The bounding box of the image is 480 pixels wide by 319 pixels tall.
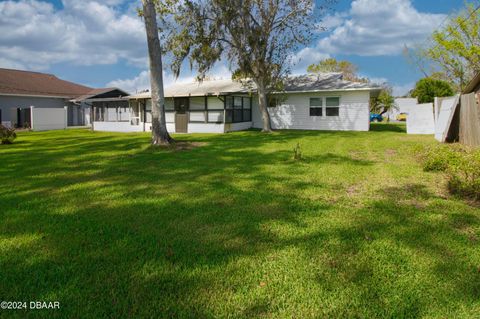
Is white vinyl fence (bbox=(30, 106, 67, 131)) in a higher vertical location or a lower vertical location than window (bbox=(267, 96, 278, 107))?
lower

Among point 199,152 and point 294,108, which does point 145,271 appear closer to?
point 199,152

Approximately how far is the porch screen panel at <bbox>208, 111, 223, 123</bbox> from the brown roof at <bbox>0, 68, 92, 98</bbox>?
17870mm

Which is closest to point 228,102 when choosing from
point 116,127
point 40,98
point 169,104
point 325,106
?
point 169,104

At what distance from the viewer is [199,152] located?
10234 mm

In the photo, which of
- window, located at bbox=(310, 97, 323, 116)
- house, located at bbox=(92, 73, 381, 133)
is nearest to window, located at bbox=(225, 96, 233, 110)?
house, located at bbox=(92, 73, 381, 133)

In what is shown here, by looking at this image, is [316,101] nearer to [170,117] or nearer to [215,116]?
[215,116]

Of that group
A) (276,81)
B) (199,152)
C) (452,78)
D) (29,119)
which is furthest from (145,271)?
(452,78)

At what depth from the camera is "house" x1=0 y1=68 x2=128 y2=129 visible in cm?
2595

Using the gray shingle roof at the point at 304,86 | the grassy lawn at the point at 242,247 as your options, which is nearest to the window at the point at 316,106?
the gray shingle roof at the point at 304,86

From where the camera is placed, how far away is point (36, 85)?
2989cm

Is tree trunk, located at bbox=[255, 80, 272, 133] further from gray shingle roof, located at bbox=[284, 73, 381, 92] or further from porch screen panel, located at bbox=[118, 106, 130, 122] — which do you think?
porch screen panel, located at bbox=[118, 106, 130, 122]

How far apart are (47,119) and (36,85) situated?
21.3ft

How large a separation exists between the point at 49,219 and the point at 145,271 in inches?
82.2

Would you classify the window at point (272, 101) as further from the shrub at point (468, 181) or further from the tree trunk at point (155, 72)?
the shrub at point (468, 181)
